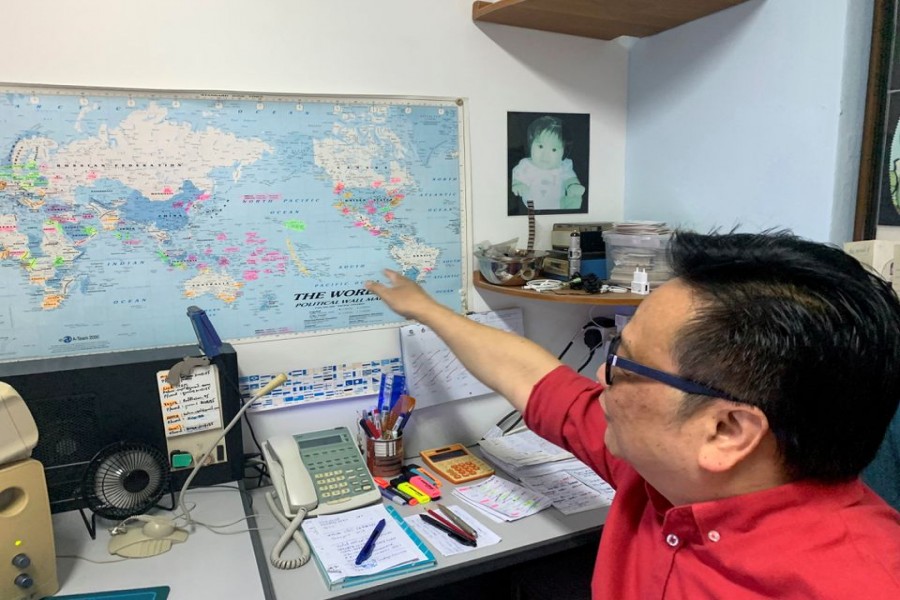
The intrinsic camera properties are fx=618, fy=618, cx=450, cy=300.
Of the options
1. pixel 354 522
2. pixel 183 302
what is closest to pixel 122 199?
pixel 183 302

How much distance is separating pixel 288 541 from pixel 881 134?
158 cm

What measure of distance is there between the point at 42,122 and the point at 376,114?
0.75m

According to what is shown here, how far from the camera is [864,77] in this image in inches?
55.3

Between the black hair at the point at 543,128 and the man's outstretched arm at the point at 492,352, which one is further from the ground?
the black hair at the point at 543,128

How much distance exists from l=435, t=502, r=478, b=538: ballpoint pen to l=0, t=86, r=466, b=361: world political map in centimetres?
55

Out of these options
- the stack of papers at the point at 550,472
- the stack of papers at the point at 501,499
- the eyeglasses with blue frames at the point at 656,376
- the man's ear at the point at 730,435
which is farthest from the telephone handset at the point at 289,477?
the man's ear at the point at 730,435

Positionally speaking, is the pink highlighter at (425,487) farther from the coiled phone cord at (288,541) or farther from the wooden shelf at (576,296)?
the wooden shelf at (576,296)

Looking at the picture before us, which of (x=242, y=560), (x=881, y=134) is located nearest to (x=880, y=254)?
(x=881, y=134)

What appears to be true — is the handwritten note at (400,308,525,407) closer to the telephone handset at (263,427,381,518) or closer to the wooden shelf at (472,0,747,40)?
the telephone handset at (263,427,381,518)

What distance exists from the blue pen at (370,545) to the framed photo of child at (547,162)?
0.96 m

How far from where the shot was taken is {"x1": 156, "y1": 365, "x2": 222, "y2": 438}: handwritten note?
140 centimetres

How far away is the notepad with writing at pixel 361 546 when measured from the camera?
1.17 metres

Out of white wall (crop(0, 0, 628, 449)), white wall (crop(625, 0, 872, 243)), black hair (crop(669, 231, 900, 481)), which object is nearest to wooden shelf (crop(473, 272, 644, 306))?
white wall (crop(0, 0, 628, 449))

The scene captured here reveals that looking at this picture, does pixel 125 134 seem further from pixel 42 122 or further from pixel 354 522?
pixel 354 522
